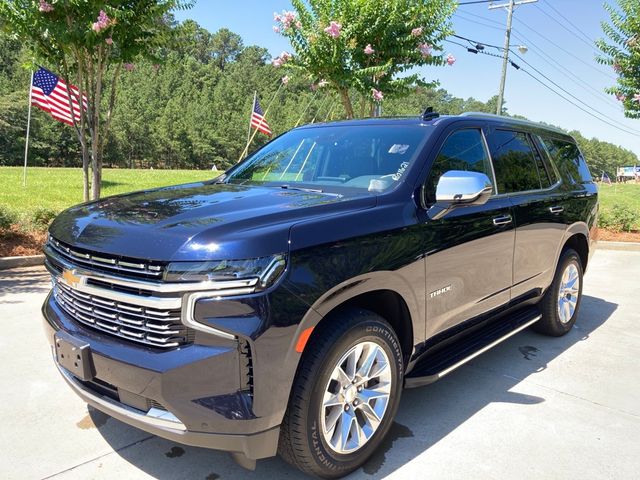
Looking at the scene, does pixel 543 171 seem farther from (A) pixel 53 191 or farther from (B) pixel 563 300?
(A) pixel 53 191

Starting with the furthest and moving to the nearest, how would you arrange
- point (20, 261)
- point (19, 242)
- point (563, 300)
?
point (19, 242)
point (20, 261)
point (563, 300)

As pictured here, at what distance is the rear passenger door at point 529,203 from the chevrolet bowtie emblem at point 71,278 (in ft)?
9.22

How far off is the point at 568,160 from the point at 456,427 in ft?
9.92

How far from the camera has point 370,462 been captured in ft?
9.12

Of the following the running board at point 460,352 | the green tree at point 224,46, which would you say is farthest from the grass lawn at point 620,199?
the green tree at point 224,46

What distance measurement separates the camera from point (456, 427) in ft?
10.5

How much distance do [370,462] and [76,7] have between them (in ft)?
22.3

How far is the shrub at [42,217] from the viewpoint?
8383mm

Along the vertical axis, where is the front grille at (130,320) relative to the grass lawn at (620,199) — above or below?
below

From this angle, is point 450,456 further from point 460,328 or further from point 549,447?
point 460,328

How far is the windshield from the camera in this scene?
10.5ft

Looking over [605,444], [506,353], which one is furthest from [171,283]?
[506,353]

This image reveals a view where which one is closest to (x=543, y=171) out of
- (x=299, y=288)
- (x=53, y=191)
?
(x=299, y=288)

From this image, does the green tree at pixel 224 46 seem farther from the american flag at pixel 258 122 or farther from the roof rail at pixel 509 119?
the roof rail at pixel 509 119
